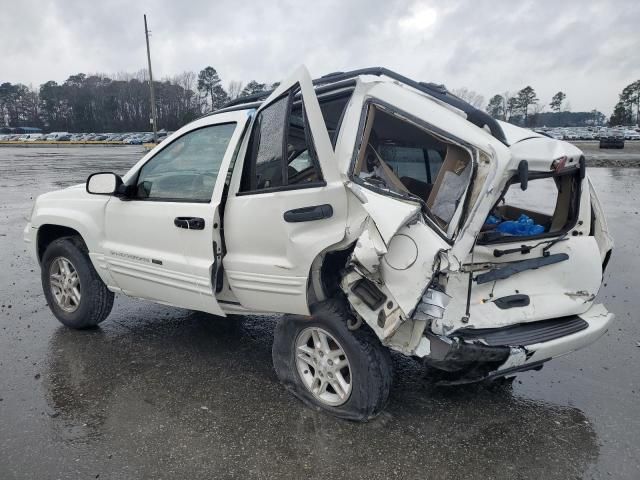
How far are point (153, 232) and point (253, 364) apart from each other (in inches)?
49.4

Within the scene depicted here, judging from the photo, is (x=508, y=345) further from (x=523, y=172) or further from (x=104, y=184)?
(x=104, y=184)

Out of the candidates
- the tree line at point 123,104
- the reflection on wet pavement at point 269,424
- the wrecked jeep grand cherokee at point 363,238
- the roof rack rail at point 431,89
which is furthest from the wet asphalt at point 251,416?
the tree line at point 123,104

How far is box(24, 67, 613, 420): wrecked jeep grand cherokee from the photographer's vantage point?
109 inches

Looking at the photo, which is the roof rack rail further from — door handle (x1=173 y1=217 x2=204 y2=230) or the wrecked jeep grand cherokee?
door handle (x1=173 y1=217 x2=204 y2=230)

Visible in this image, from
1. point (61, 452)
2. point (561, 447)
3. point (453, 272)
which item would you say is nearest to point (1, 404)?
point (61, 452)

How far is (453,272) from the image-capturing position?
107 inches

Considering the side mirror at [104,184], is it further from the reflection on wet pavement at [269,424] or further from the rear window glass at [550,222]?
the rear window glass at [550,222]

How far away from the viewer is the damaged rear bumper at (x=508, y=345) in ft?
9.05

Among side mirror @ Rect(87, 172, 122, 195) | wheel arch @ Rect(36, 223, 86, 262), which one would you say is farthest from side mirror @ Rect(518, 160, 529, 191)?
wheel arch @ Rect(36, 223, 86, 262)

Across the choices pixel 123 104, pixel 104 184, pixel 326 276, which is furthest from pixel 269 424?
pixel 123 104

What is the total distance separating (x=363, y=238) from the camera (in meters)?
2.76

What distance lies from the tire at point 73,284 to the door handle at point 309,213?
7.50 ft

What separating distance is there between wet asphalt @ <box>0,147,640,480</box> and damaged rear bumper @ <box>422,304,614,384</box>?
0.46m

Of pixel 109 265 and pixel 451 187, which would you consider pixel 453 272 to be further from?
pixel 109 265
